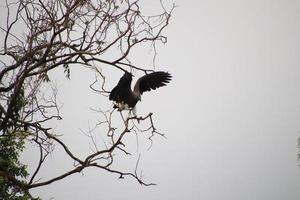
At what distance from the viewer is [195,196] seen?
183 m

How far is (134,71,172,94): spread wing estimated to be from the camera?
557 centimetres

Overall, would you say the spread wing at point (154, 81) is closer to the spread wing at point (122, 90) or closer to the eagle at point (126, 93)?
the eagle at point (126, 93)

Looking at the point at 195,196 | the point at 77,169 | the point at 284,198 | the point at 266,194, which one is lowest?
the point at 77,169

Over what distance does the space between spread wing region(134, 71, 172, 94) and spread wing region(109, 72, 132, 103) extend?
34.0 inches

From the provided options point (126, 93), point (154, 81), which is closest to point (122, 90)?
point (126, 93)

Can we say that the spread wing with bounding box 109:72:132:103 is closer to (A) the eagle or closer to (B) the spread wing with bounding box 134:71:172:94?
(A) the eagle

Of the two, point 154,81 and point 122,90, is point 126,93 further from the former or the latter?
point 154,81

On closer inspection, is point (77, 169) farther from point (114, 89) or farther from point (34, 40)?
point (114, 89)

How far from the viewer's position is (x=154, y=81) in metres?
5.80

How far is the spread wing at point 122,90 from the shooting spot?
4384mm

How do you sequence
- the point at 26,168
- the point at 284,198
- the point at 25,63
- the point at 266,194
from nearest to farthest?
the point at 25,63
the point at 26,168
the point at 284,198
the point at 266,194

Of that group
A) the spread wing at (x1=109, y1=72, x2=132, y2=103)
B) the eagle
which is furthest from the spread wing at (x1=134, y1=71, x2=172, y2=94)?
the spread wing at (x1=109, y1=72, x2=132, y2=103)

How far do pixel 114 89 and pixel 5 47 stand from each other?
1.59 m

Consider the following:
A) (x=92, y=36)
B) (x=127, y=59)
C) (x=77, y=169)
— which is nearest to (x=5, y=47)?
(x=92, y=36)
